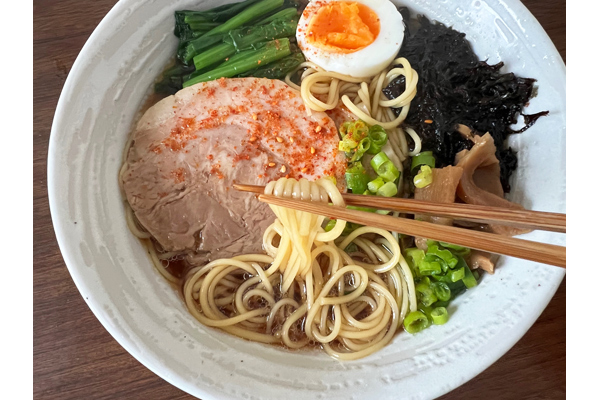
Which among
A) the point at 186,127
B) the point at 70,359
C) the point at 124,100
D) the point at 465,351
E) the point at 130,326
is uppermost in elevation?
the point at 124,100

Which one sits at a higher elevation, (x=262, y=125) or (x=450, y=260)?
(x=262, y=125)

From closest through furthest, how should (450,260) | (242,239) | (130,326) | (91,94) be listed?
1. (130,326)
2. (91,94)
3. (450,260)
4. (242,239)

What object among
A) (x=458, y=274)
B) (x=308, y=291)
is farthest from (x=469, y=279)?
(x=308, y=291)

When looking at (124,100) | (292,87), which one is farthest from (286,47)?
(124,100)

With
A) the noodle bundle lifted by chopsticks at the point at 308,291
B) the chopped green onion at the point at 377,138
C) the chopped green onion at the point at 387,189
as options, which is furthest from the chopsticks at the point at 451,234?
the chopped green onion at the point at 377,138

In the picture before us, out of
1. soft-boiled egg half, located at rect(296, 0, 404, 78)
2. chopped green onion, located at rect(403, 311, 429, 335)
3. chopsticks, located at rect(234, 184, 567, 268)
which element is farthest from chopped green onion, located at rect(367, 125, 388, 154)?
chopped green onion, located at rect(403, 311, 429, 335)

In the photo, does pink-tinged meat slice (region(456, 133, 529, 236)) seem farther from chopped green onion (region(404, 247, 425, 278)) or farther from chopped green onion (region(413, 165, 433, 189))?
chopped green onion (region(404, 247, 425, 278))

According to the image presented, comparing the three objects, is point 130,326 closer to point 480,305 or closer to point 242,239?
point 242,239
